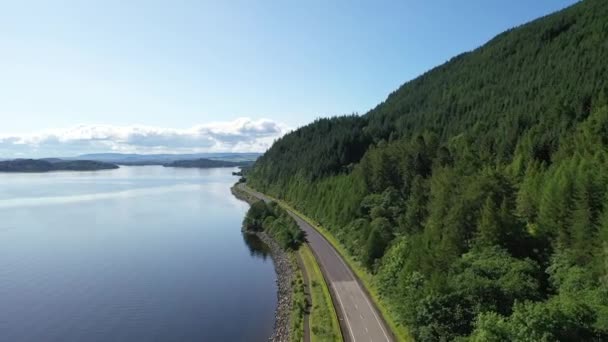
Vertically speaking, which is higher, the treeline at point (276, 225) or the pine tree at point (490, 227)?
the pine tree at point (490, 227)

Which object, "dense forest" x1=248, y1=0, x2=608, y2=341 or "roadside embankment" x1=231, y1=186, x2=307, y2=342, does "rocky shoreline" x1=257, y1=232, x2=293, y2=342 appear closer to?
"roadside embankment" x1=231, y1=186, x2=307, y2=342

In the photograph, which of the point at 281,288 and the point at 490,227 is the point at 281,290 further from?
the point at 490,227

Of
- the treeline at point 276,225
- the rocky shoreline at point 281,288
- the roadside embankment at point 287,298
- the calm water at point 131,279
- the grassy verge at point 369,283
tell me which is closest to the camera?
the grassy verge at point 369,283

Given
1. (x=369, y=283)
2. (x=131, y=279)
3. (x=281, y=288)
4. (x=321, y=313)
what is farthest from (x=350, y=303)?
(x=131, y=279)

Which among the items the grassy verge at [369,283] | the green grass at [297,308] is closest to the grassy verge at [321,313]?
the green grass at [297,308]

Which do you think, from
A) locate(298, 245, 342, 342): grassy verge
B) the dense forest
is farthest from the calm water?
the dense forest

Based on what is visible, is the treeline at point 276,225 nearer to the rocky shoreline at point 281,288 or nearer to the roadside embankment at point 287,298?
the rocky shoreline at point 281,288
